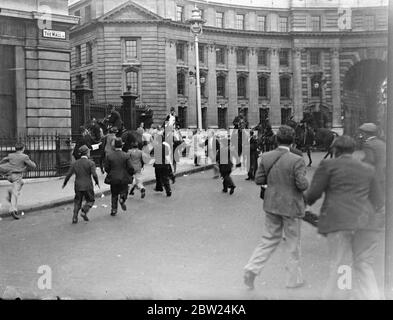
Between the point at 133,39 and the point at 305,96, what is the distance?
283 cm

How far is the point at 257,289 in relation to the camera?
20.1 feet

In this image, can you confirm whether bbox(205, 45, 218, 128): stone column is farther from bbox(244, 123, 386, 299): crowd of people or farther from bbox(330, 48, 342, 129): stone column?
bbox(244, 123, 386, 299): crowd of people

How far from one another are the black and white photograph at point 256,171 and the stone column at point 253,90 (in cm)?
2

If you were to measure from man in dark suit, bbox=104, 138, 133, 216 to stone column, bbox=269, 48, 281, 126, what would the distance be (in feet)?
15.4

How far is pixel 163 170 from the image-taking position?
1398 cm

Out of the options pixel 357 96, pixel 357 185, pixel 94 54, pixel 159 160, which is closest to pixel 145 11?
pixel 94 54

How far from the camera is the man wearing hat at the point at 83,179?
33.4 feet

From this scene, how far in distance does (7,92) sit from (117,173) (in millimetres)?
4715

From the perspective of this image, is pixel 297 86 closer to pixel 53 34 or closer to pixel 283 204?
pixel 283 204

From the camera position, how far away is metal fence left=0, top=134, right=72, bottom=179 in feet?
42.7

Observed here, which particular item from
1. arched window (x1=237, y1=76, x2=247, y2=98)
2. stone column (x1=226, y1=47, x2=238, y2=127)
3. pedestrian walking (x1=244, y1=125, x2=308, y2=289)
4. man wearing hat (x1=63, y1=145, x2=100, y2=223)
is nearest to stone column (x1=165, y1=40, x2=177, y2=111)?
stone column (x1=226, y1=47, x2=238, y2=127)

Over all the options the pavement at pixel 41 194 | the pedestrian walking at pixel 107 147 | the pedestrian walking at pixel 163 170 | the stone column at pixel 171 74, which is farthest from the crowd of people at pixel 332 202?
the pedestrian walking at pixel 163 170

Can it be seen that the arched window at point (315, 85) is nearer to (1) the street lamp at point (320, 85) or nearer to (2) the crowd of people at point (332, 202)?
(1) the street lamp at point (320, 85)

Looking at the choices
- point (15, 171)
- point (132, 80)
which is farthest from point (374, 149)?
point (15, 171)
